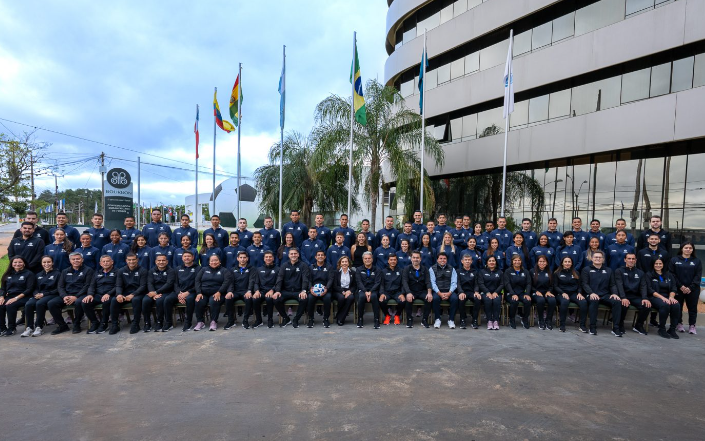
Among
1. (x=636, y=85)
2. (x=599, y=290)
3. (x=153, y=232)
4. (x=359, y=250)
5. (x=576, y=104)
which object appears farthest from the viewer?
(x=576, y=104)

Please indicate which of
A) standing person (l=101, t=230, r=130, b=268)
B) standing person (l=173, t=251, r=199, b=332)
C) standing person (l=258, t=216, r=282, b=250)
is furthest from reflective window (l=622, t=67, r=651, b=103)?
standing person (l=101, t=230, r=130, b=268)

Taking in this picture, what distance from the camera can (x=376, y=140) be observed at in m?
14.1

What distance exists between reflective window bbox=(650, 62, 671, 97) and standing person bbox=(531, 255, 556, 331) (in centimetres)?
923

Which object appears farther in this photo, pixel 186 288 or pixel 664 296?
pixel 186 288

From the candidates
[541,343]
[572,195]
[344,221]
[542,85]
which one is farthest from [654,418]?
[542,85]

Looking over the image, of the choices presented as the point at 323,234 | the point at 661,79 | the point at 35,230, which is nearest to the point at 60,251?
the point at 35,230

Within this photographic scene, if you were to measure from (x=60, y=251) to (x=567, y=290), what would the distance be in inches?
370

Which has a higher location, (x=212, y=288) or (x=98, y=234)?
(x=98, y=234)

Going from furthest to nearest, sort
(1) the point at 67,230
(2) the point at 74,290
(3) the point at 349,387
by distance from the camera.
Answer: (1) the point at 67,230 → (2) the point at 74,290 → (3) the point at 349,387

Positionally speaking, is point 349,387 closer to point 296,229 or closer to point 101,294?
point 101,294

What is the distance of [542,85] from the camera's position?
1527cm

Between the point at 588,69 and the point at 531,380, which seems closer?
the point at 531,380

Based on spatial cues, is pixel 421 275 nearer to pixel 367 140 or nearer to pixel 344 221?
pixel 344 221

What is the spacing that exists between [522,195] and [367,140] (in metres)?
7.55
